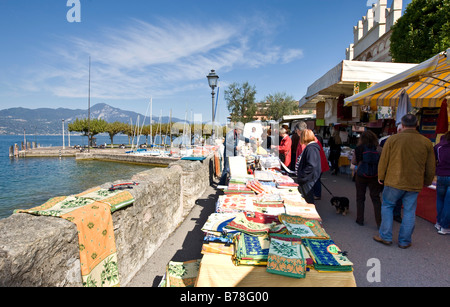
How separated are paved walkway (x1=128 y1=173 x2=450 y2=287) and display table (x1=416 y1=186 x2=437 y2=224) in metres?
0.16

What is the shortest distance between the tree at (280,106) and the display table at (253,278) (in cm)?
3297

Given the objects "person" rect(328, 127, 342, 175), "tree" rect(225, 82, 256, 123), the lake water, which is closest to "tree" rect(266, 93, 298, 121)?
"tree" rect(225, 82, 256, 123)

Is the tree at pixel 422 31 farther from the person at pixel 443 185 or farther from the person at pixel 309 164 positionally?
the person at pixel 309 164

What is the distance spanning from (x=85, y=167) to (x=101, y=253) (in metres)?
34.6

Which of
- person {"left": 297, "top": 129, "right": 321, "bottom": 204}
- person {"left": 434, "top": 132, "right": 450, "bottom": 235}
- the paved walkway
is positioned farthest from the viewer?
person {"left": 297, "top": 129, "right": 321, "bottom": 204}

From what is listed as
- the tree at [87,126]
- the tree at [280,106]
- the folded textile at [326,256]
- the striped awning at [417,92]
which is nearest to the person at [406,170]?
the striped awning at [417,92]

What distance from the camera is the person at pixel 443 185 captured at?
4051 mm

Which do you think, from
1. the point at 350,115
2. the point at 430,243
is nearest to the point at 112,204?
the point at 430,243

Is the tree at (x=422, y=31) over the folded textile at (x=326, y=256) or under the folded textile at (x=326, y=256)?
over

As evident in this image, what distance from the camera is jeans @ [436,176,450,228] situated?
13.4 feet

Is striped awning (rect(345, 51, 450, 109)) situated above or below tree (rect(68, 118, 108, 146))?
below

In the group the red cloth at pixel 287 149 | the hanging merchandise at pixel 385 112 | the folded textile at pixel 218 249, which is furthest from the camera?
the red cloth at pixel 287 149

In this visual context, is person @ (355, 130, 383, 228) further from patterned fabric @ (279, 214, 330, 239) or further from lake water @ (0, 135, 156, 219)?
lake water @ (0, 135, 156, 219)

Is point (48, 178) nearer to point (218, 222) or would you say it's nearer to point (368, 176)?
point (218, 222)
